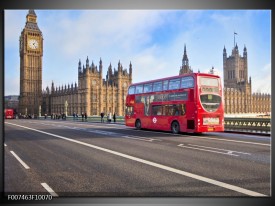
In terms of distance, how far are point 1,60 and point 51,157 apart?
4901 millimetres

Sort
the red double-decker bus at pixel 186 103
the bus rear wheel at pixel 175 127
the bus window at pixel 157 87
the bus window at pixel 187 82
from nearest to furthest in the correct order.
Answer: the red double-decker bus at pixel 186 103 < the bus window at pixel 187 82 < the bus rear wheel at pixel 175 127 < the bus window at pixel 157 87

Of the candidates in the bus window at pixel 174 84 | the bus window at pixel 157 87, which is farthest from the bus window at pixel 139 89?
the bus window at pixel 174 84

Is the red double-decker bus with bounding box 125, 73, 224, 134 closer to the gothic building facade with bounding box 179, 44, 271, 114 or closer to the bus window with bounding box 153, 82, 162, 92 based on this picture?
the bus window with bounding box 153, 82, 162, 92

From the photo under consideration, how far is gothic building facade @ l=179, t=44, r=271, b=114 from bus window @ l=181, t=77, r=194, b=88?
3455 inches

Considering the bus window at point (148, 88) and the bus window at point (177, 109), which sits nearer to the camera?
the bus window at point (177, 109)

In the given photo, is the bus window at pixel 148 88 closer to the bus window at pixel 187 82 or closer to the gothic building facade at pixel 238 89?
the bus window at pixel 187 82

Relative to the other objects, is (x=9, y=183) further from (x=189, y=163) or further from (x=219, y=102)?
(x=219, y=102)

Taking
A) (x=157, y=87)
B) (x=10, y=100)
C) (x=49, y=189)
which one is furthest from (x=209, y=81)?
(x=10, y=100)

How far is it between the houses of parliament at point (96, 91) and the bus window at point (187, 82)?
2230 inches

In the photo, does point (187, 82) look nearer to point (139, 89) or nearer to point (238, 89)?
point (139, 89)

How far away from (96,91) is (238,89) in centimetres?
5859

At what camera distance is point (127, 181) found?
6.66m

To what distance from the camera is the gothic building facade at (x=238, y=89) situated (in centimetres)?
10444
